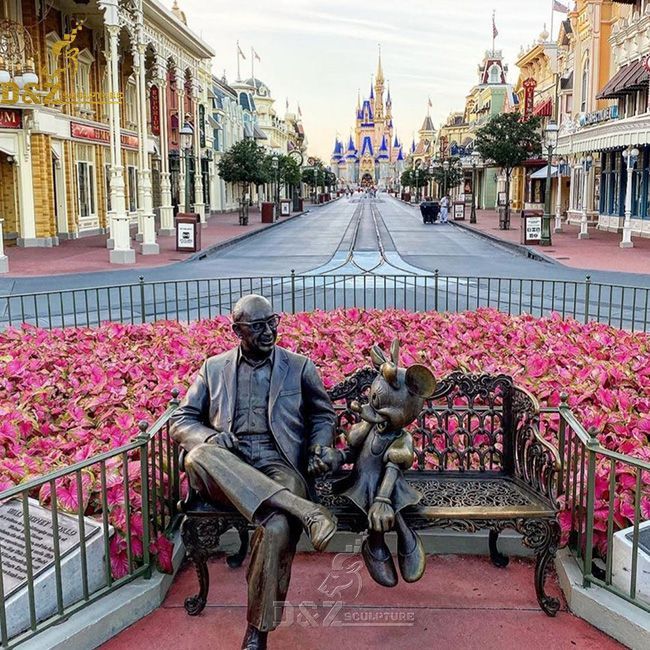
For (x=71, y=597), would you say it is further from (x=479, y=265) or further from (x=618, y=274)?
(x=479, y=265)

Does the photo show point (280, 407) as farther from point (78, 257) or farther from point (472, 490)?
point (78, 257)

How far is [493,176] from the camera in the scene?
66.7 meters

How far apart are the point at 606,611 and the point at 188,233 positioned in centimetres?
2321

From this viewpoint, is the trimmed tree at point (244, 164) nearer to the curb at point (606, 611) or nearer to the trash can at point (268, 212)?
the trash can at point (268, 212)

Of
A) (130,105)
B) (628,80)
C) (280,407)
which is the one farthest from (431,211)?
(280,407)

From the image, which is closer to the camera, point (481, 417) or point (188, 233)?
point (481, 417)

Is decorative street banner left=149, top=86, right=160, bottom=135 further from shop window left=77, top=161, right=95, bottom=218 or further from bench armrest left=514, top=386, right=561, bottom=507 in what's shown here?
bench armrest left=514, top=386, right=561, bottom=507

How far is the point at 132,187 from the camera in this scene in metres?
36.9

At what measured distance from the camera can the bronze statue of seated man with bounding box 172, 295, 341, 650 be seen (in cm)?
347

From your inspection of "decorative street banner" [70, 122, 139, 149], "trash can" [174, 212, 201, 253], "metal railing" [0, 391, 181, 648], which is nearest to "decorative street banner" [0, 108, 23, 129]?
"decorative street banner" [70, 122, 139, 149]

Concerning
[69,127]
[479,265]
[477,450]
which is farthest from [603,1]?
[477,450]

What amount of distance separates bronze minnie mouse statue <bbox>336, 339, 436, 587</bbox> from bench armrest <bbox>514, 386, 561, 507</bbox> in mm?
764

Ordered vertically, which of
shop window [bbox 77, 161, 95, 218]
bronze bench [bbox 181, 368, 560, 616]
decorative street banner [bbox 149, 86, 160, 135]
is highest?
decorative street banner [bbox 149, 86, 160, 135]

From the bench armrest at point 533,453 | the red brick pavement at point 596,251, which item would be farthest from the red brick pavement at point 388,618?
the red brick pavement at point 596,251
